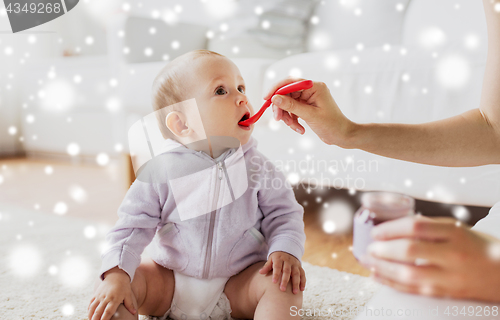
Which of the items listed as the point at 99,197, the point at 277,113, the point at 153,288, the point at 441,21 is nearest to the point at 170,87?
Answer: the point at 277,113

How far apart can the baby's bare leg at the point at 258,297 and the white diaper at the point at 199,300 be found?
0.01 m

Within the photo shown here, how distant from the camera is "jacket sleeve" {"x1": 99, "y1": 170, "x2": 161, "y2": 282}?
0.59 m

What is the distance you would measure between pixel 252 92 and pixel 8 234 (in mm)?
822

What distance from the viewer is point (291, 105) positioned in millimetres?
558

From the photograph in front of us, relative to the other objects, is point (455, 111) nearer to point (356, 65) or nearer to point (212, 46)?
point (356, 65)

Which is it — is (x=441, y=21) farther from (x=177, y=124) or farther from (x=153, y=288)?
(x=153, y=288)

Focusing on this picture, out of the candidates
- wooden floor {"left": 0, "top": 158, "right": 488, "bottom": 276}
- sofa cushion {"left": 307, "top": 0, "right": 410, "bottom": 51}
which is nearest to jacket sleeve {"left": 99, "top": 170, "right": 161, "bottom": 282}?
wooden floor {"left": 0, "top": 158, "right": 488, "bottom": 276}

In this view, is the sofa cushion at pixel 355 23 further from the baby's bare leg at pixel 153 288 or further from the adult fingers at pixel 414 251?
the adult fingers at pixel 414 251

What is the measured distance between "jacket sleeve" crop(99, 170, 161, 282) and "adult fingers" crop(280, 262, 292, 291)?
0.23 meters

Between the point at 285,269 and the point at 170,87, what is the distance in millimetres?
371

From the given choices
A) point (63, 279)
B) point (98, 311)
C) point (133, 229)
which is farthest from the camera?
point (63, 279)

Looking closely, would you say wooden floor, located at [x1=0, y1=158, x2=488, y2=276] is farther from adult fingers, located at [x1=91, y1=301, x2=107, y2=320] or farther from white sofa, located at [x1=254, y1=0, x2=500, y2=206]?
adult fingers, located at [x1=91, y1=301, x2=107, y2=320]

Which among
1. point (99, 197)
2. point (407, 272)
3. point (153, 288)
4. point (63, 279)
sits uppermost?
point (407, 272)

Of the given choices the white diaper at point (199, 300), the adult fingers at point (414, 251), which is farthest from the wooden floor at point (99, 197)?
the adult fingers at point (414, 251)
